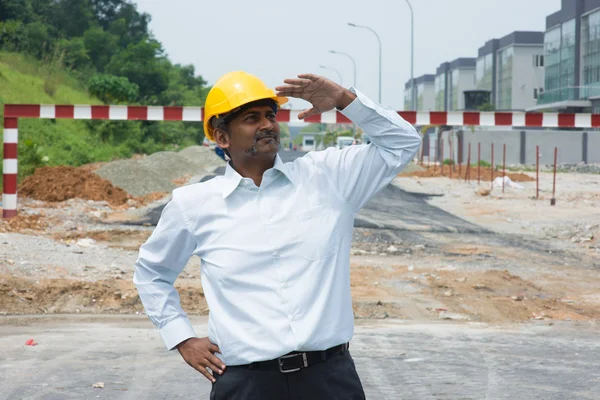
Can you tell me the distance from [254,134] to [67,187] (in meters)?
20.4

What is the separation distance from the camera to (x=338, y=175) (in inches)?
140

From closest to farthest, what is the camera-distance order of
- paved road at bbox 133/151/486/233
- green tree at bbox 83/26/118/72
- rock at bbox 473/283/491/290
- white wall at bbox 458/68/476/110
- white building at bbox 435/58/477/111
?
rock at bbox 473/283/491/290, paved road at bbox 133/151/486/233, green tree at bbox 83/26/118/72, white building at bbox 435/58/477/111, white wall at bbox 458/68/476/110

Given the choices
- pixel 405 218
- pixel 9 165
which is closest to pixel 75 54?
pixel 405 218

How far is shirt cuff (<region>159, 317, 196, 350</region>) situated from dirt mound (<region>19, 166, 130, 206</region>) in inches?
769

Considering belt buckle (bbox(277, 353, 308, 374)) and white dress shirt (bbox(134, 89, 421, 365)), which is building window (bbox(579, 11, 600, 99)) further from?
belt buckle (bbox(277, 353, 308, 374))

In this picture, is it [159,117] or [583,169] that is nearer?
[159,117]

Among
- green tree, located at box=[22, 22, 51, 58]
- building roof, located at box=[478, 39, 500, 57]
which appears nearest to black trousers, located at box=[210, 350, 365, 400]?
green tree, located at box=[22, 22, 51, 58]

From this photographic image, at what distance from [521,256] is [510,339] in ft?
20.2

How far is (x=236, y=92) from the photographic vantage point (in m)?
3.48

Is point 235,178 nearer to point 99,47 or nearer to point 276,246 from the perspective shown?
point 276,246

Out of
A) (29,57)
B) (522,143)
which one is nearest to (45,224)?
(29,57)

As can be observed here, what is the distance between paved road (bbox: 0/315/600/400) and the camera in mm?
6547

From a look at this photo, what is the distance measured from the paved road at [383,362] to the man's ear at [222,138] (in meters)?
3.20

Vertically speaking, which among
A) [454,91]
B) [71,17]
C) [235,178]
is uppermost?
[71,17]
